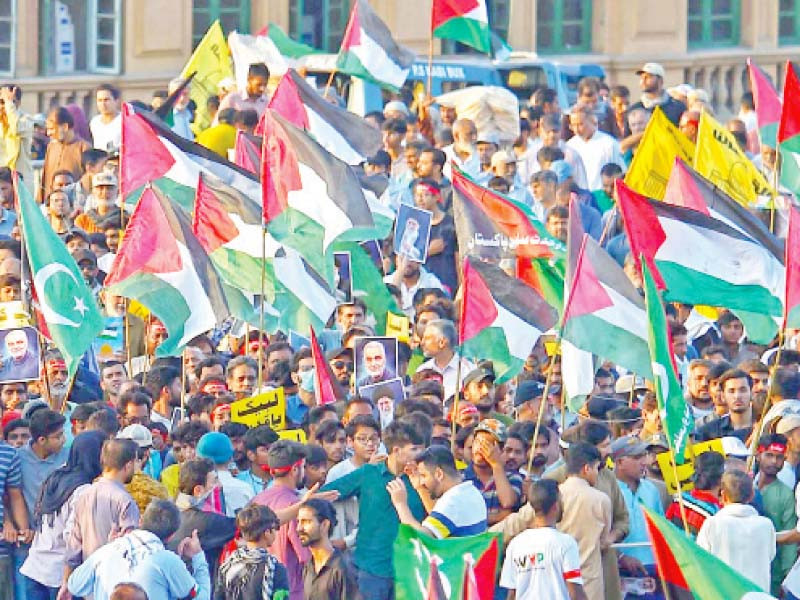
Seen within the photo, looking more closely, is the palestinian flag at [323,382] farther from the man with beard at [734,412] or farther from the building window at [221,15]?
the building window at [221,15]

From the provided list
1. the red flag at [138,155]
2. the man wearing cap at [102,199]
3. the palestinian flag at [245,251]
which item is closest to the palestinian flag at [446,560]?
the palestinian flag at [245,251]

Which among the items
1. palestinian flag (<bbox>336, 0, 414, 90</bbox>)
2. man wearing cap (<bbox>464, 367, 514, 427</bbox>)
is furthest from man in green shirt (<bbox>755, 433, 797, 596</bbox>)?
palestinian flag (<bbox>336, 0, 414, 90</bbox>)

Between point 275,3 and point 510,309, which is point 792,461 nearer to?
point 510,309

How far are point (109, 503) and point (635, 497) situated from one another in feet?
9.68

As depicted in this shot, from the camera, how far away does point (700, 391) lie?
21.0m

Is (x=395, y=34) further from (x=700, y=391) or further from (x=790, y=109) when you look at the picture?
(x=700, y=391)

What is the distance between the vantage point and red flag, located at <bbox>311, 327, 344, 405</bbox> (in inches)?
815

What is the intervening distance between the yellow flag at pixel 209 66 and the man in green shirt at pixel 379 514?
11788 millimetres

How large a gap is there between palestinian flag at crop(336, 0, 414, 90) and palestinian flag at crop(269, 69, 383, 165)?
3.37 meters

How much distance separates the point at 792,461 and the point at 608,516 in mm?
1591

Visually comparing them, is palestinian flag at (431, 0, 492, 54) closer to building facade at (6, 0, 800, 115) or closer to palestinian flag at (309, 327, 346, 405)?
building facade at (6, 0, 800, 115)

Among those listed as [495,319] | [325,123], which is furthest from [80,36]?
[495,319]

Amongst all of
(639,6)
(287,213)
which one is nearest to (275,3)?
(639,6)

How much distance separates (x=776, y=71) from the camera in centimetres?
3422
